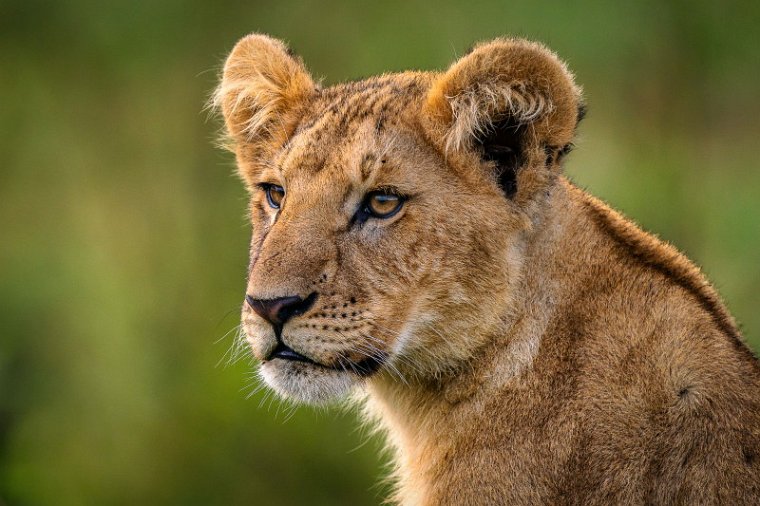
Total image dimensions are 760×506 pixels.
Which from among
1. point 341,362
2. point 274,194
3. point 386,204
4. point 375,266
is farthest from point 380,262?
point 274,194

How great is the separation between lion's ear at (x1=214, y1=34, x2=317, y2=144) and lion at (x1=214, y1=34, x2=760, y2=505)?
1.86ft

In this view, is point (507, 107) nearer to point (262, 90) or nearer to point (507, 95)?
point (507, 95)

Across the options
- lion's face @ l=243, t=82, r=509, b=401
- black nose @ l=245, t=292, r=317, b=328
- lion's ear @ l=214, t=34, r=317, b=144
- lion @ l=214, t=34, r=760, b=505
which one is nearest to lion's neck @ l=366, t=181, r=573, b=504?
lion @ l=214, t=34, r=760, b=505

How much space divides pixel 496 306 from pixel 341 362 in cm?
65

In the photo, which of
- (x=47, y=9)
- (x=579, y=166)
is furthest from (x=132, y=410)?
(x=579, y=166)

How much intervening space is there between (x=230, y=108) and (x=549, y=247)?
1904 mm

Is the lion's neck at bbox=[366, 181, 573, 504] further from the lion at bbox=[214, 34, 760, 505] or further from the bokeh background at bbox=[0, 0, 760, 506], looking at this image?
the bokeh background at bbox=[0, 0, 760, 506]

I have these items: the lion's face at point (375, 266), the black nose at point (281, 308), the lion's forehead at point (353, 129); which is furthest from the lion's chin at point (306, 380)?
the lion's forehead at point (353, 129)

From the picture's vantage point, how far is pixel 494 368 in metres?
4.83

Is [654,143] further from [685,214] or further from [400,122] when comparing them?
[400,122]

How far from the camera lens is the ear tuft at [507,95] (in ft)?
Answer: 15.6

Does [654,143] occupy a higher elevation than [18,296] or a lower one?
higher

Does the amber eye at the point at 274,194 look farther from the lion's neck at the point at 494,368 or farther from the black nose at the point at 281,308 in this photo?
the lion's neck at the point at 494,368

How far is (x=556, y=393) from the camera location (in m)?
4.66
